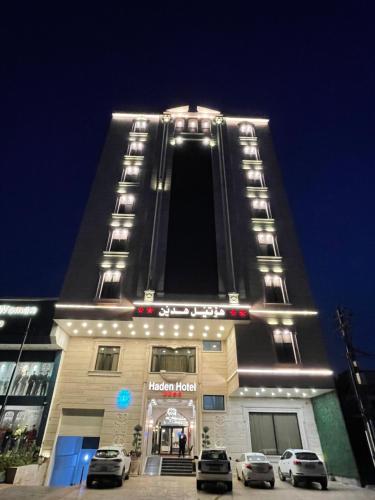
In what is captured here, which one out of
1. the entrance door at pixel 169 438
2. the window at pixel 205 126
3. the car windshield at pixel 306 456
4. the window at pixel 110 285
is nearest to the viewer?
the car windshield at pixel 306 456

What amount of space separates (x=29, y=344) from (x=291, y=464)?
2067cm

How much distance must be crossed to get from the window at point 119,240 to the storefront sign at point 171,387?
498 inches

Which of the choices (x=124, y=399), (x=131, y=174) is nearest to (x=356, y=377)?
(x=124, y=399)

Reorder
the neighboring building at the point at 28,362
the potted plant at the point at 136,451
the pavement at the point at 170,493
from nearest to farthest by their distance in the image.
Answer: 1. the pavement at the point at 170,493
2. the potted plant at the point at 136,451
3. the neighboring building at the point at 28,362

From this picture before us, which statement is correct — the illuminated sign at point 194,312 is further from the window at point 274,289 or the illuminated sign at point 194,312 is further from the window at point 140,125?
the window at point 140,125

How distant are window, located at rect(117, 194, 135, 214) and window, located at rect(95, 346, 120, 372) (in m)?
14.1

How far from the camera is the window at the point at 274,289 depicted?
87.6ft

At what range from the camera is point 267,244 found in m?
30.8

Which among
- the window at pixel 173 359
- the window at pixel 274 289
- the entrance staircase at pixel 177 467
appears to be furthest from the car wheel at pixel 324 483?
the window at pixel 274 289

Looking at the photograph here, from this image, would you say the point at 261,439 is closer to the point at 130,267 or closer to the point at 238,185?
the point at 130,267

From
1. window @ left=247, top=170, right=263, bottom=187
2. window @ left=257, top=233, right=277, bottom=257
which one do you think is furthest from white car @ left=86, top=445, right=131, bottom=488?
window @ left=247, top=170, right=263, bottom=187

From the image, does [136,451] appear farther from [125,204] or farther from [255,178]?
[255,178]

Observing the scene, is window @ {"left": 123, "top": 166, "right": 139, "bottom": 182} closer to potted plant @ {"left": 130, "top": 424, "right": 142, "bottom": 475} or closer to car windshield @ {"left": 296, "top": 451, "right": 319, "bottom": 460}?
potted plant @ {"left": 130, "top": 424, "right": 142, "bottom": 475}

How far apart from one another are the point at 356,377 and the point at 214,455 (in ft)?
28.1
